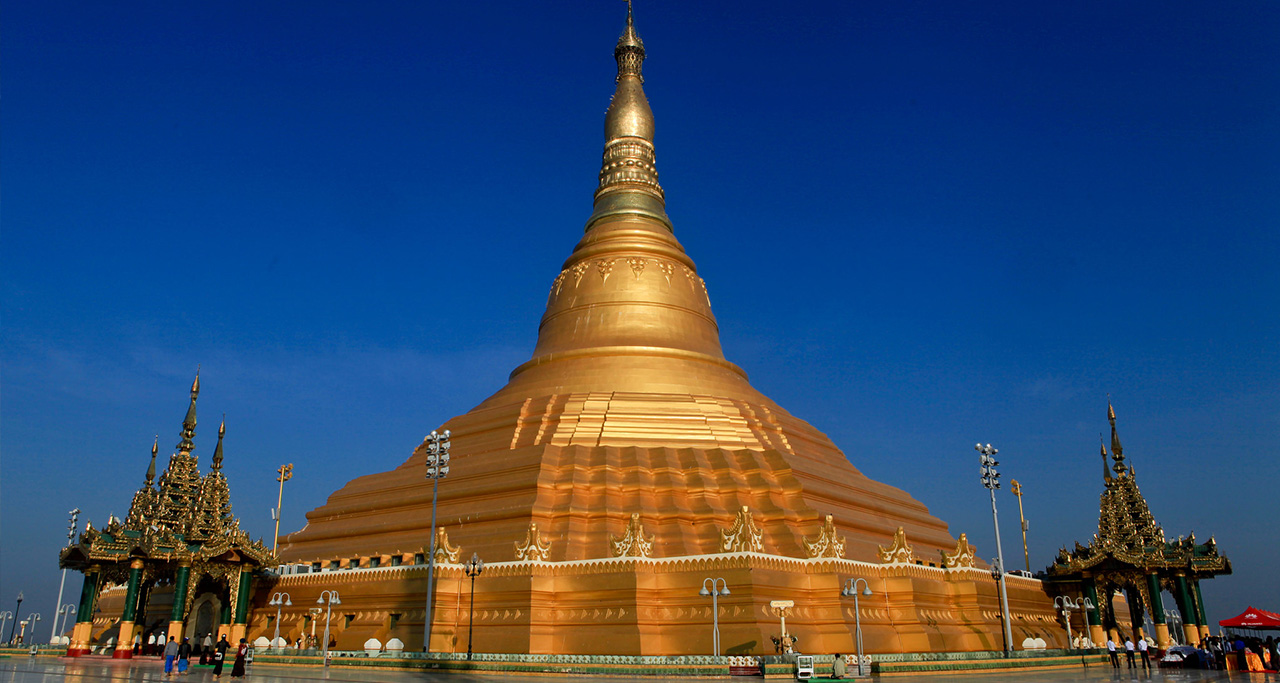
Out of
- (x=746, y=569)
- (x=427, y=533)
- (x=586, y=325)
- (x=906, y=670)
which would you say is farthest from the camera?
(x=586, y=325)

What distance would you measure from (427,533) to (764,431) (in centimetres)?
1077

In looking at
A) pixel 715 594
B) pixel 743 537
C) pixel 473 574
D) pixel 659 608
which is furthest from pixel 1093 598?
pixel 473 574

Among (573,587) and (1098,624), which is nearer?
(573,587)

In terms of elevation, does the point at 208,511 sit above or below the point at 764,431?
below

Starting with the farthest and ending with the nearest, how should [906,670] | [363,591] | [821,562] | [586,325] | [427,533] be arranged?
[586,325] < [427,533] < [363,591] < [821,562] < [906,670]

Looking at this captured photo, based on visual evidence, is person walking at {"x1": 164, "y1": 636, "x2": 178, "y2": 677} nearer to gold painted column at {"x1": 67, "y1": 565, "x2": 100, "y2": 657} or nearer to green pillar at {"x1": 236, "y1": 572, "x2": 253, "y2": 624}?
green pillar at {"x1": 236, "y1": 572, "x2": 253, "y2": 624}

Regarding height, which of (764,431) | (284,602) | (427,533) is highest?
(764,431)

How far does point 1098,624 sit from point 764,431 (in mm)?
11755

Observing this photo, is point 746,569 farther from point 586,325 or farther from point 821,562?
point 586,325

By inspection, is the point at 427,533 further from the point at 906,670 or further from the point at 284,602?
the point at 906,670

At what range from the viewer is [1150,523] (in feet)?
98.8

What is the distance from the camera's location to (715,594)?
62.4ft

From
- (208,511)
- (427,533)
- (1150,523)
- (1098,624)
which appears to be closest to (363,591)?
(427,533)

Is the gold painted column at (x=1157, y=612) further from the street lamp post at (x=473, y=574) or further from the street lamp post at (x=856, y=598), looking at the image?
the street lamp post at (x=473, y=574)
